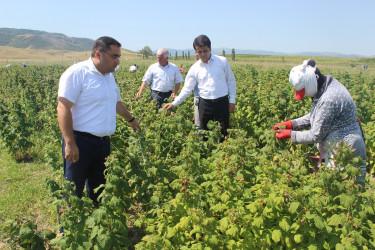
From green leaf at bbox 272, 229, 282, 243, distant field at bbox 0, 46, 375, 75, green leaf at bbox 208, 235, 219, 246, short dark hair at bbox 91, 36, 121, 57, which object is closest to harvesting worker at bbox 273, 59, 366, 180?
green leaf at bbox 272, 229, 282, 243

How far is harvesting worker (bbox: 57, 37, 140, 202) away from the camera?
2.70 m

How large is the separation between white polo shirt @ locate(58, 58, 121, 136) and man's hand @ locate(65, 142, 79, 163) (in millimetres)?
218

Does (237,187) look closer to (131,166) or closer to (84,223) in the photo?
(131,166)

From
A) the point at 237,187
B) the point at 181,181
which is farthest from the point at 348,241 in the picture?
the point at 181,181

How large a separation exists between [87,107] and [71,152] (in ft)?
1.54

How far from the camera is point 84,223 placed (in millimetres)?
2459

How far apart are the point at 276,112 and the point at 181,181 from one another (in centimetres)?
422

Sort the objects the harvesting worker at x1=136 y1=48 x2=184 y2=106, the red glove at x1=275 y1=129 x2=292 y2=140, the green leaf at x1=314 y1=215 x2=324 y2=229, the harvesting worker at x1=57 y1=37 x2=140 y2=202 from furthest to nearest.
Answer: the harvesting worker at x1=136 y1=48 x2=184 y2=106, the red glove at x1=275 y1=129 x2=292 y2=140, the harvesting worker at x1=57 y1=37 x2=140 y2=202, the green leaf at x1=314 y1=215 x2=324 y2=229

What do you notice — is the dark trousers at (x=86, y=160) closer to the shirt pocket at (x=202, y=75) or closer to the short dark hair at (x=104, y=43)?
the short dark hair at (x=104, y=43)

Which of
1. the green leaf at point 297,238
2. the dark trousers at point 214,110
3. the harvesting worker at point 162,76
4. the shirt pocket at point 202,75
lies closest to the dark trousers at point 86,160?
the dark trousers at point 214,110

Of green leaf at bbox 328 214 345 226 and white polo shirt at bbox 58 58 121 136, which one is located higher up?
white polo shirt at bbox 58 58 121 136

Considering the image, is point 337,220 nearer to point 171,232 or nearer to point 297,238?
point 297,238

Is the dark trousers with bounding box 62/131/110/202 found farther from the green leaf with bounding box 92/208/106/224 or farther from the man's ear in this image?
the man's ear

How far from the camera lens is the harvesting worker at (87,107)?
8.86 feet
